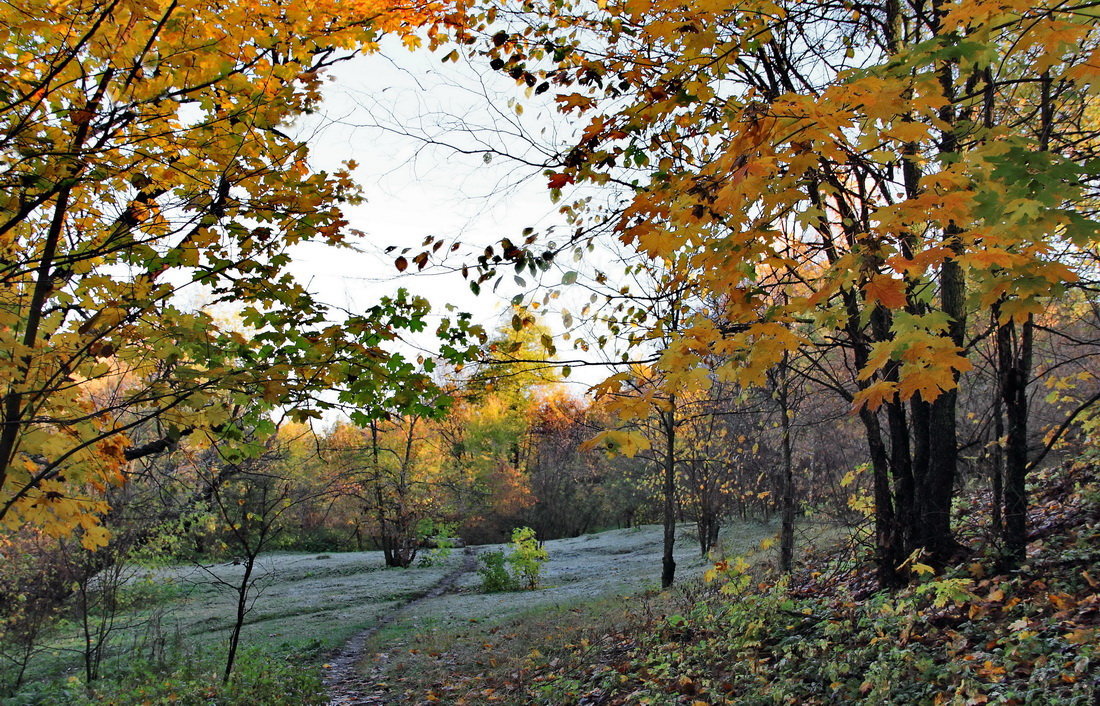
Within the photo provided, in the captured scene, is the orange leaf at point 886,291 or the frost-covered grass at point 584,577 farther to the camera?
the frost-covered grass at point 584,577

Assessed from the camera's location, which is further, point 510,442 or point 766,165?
point 510,442

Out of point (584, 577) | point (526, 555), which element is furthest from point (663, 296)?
point (584, 577)

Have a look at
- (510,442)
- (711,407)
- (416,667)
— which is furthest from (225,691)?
(510,442)

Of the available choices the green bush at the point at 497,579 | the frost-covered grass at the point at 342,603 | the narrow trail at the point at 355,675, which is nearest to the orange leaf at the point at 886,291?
the narrow trail at the point at 355,675

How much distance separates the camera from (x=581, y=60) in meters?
4.30

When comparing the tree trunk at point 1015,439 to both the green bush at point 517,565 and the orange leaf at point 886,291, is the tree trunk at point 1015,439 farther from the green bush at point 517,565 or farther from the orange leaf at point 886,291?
the green bush at point 517,565

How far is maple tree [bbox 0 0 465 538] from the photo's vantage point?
3.36 meters

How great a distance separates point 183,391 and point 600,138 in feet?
8.81

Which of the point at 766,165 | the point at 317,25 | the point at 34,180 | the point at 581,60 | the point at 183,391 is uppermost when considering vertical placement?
the point at 317,25

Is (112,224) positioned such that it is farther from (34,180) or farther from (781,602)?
(781,602)

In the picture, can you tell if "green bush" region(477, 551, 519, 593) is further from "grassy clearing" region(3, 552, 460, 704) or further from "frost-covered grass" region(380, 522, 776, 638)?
"grassy clearing" region(3, 552, 460, 704)

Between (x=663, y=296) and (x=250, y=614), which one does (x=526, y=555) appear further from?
(x=663, y=296)

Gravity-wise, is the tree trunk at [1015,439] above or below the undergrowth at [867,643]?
above

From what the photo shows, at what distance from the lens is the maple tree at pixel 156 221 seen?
3357mm
